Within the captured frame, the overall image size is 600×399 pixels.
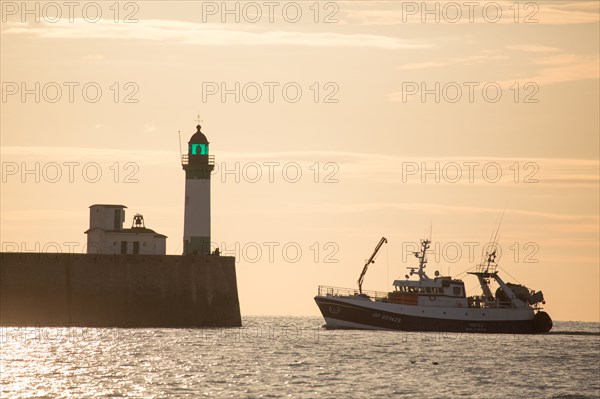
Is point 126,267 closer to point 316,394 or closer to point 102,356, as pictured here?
point 102,356

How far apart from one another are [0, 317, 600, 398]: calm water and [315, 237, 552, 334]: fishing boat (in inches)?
67.5

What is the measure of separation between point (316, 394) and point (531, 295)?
164ft

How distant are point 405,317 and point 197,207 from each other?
15728mm

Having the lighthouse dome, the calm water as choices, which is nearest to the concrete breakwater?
the calm water

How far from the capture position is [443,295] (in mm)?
99125

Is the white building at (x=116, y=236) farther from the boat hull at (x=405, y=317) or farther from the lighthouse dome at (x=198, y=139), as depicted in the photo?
the boat hull at (x=405, y=317)

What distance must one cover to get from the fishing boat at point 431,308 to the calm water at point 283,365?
171cm

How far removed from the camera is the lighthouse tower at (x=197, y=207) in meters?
94.8

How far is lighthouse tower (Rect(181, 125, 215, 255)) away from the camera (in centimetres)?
9475

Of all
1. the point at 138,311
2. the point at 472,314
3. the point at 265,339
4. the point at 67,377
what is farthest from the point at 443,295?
the point at 67,377

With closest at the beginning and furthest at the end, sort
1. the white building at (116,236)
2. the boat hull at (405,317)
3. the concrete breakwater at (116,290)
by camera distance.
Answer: the concrete breakwater at (116,290), the white building at (116,236), the boat hull at (405,317)

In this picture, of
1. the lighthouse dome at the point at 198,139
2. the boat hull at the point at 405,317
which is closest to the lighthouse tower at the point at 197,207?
the lighthouse dome at the point at 198,139

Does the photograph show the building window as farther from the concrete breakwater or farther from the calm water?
the calm water

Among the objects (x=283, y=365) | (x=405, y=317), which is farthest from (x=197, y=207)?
(x=283, y=365)
